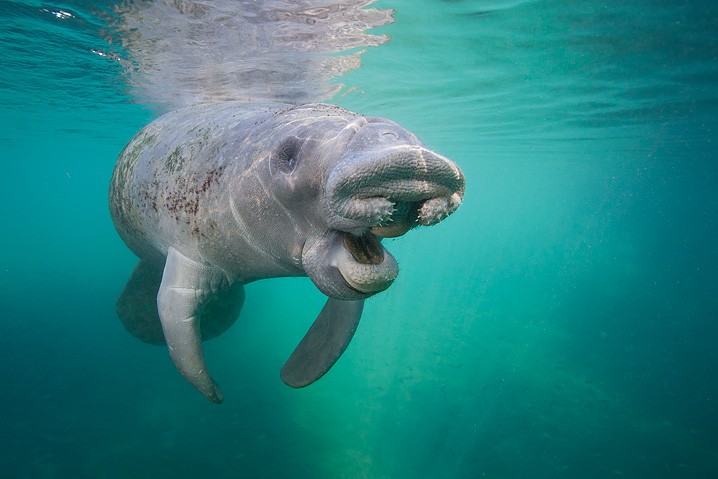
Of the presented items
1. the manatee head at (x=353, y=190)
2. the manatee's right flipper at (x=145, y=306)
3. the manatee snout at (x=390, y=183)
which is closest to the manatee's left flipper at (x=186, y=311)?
the manatee head at (x=353, y=190)

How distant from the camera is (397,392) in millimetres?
11219

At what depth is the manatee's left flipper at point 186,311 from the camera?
10.4 ft

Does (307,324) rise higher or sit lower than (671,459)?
lower

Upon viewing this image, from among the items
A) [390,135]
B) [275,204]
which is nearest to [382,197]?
[390,135]

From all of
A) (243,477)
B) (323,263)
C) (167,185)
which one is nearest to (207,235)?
(167,185)

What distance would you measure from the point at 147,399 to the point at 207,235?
305 inches

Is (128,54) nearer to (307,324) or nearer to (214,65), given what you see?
(214,65)

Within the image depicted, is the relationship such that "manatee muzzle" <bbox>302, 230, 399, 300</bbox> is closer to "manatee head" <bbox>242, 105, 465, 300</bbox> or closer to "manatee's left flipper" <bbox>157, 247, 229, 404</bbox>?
"manatee head" <bbox>242, 105, 465, 300</bbox>

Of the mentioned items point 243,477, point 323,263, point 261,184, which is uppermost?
point 261,184

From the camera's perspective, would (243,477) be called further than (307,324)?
No

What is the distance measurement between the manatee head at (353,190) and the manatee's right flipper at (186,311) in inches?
42.2

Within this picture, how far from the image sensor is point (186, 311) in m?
3.20

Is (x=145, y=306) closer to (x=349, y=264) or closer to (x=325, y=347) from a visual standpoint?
(x=325, y=347)

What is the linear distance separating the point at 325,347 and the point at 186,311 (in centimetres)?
129
